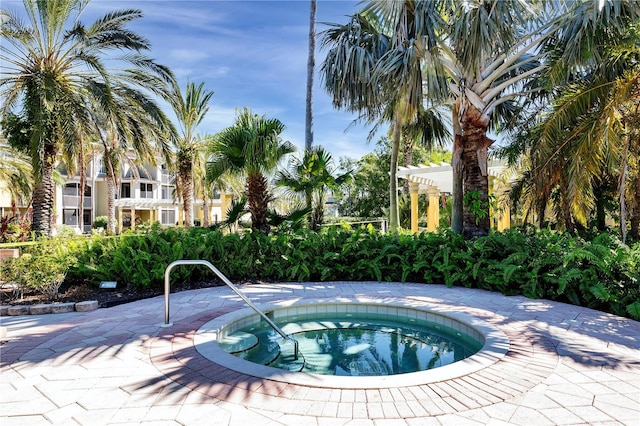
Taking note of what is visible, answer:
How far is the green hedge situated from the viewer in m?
A: 6.02

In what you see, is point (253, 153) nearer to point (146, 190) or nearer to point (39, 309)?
point (39, 309)

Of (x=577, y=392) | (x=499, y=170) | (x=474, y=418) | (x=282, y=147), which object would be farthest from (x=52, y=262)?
(x=499, y=170)

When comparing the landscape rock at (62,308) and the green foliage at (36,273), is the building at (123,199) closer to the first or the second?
the green foliage at (36,273)

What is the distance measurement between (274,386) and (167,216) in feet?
141

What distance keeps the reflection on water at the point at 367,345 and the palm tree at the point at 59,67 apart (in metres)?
7.66

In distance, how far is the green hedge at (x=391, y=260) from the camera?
6.02 meters

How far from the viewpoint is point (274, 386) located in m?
3.33

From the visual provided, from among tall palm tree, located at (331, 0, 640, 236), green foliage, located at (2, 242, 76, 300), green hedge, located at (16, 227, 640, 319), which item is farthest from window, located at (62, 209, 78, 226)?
tall palm tree, located at (331, 0, 640, 236)

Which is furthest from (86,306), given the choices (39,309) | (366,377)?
(366,377)

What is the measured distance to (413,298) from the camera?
21.9ft

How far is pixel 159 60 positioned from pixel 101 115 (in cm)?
241

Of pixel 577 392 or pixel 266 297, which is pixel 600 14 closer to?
pixel 577 392

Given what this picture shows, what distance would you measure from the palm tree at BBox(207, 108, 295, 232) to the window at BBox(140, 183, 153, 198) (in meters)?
33.5

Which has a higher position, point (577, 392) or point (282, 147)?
point (282, 147)
